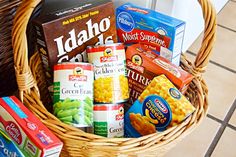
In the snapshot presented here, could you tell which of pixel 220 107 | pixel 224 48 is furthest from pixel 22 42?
pixel 224 48

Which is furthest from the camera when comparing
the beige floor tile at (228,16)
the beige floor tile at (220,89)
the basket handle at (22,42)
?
the beige floor tile at (228,16)

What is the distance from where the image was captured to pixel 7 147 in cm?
58

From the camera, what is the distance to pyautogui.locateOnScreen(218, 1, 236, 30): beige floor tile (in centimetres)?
149

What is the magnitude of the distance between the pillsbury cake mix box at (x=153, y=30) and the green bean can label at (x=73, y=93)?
177 mm

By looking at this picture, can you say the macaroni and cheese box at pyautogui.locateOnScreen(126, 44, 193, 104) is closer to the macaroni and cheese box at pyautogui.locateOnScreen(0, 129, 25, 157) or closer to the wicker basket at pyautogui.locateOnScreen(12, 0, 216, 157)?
the wicker basket at pyautogui.locateOnScreen(12, 0, 216, 157)

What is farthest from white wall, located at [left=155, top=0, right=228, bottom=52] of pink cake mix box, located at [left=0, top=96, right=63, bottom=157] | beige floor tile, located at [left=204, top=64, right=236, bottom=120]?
pink cake mix box, located at [left=0, top=96, right=63, bottom=157]

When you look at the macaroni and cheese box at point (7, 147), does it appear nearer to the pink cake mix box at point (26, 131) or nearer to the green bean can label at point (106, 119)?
the pink cake mix box at point (26, 131)

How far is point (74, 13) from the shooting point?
69cm

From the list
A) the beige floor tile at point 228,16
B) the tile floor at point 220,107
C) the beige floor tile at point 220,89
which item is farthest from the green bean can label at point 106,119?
the beige floor tile at point 228,16

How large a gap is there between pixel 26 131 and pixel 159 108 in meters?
0.26

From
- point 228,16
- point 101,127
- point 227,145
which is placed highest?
point 101,127

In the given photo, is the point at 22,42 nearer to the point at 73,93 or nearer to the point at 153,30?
the point at 73,93

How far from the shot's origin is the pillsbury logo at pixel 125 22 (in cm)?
78

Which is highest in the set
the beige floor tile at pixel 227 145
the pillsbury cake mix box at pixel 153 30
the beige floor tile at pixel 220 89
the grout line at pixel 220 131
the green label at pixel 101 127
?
the pillsbury cake mix box at pixel 153 30
